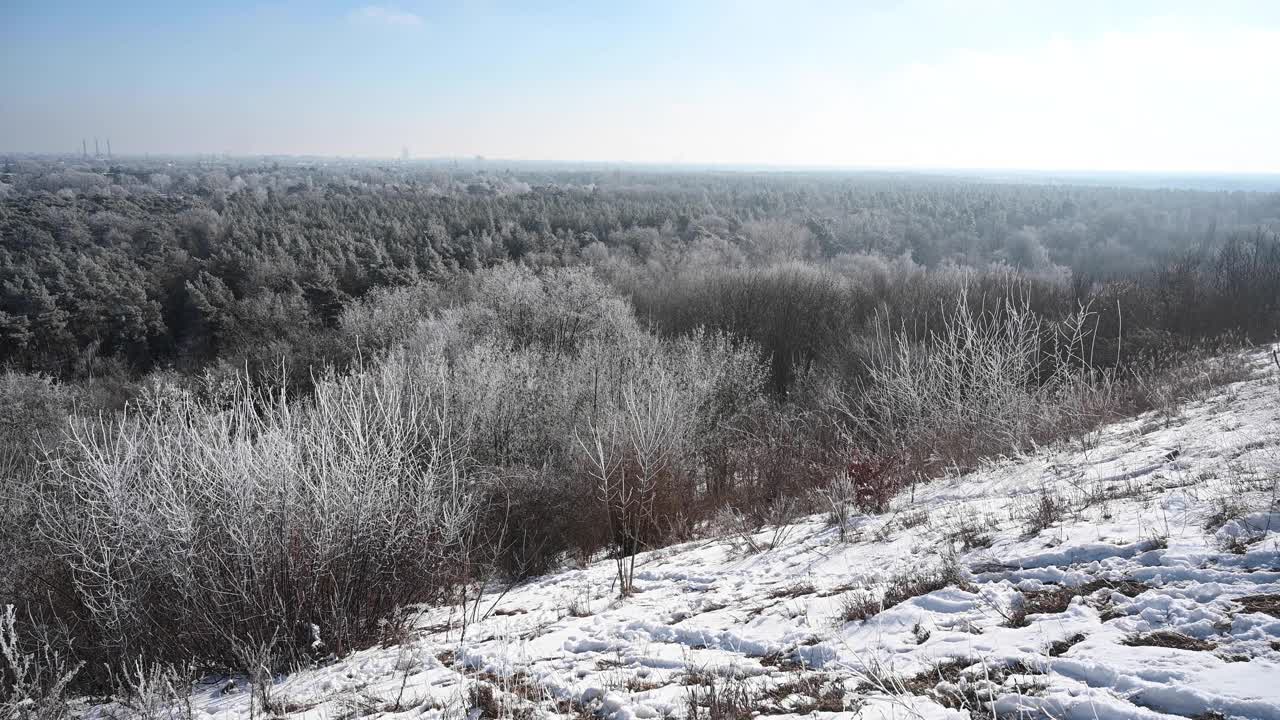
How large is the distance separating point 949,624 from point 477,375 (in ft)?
58.4

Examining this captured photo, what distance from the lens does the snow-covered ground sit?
3.40m

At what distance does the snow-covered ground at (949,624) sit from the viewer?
3400mm

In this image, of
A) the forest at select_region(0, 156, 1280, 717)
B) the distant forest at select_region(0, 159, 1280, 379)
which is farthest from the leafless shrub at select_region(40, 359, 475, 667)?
the distant forest at select_region(0, 159, 1280, 379)

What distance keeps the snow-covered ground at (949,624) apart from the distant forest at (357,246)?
3065cm

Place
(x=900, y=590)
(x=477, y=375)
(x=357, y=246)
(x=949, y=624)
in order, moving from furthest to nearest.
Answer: (x=357, y=246) < (x=477, y=375) < (x=900, y=590) < (x=949, y=624)

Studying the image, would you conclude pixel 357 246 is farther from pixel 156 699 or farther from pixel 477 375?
pixel 156 699

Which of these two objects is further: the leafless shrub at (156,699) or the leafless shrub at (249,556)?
the leafless shrub at (249,556)

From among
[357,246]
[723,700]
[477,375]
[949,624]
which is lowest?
[477,375]

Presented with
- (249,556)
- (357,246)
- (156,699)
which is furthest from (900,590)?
(357,246)

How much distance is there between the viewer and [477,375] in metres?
20.7

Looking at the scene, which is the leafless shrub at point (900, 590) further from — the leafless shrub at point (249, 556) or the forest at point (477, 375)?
the leafless shrub at point (249, 556)

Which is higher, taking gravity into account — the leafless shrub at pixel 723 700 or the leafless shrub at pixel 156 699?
the leafless shrub at pixel 723 700

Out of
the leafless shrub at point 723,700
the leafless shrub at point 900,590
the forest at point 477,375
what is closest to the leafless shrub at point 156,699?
the forest at point 477,375

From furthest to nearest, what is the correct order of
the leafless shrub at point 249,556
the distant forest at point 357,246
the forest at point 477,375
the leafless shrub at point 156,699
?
the distant forest at point 357,246
the forest at point 477,375
the leafless shrub at point 249,556
the leafless shrub at point 156,699
